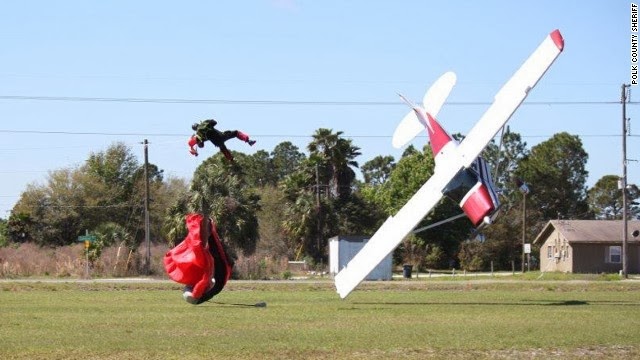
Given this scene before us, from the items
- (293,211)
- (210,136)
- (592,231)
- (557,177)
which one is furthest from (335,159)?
(210,136)

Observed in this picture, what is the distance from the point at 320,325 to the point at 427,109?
8.60 metres

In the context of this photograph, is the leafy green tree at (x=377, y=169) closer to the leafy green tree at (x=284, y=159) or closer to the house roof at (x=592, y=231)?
the leafy green tree at (x=284, y=159)

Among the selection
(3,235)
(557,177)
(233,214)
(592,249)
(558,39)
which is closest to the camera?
(558,39)

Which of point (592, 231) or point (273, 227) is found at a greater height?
point (273, 227)

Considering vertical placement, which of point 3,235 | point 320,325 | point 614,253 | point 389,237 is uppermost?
point 389,237

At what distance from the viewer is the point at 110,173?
4520 inches

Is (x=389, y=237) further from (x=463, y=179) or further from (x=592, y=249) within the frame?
(x=592, y=249)

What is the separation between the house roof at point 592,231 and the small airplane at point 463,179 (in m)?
60.5

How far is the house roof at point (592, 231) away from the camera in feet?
298

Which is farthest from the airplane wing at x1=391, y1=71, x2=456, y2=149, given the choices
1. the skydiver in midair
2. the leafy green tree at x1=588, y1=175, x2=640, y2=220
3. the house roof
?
the leafy green tree at x1=588, y1=175, x2=640, y2=220

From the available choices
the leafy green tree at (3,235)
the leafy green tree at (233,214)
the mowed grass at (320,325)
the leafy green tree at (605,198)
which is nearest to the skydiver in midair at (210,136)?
the mowed grass at (320,325)

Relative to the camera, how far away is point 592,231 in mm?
92688

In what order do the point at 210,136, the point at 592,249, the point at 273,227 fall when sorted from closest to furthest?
the point at 210,136, the point at 592,249, the point at 273,227

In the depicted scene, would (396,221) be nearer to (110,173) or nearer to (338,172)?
(338,172)
